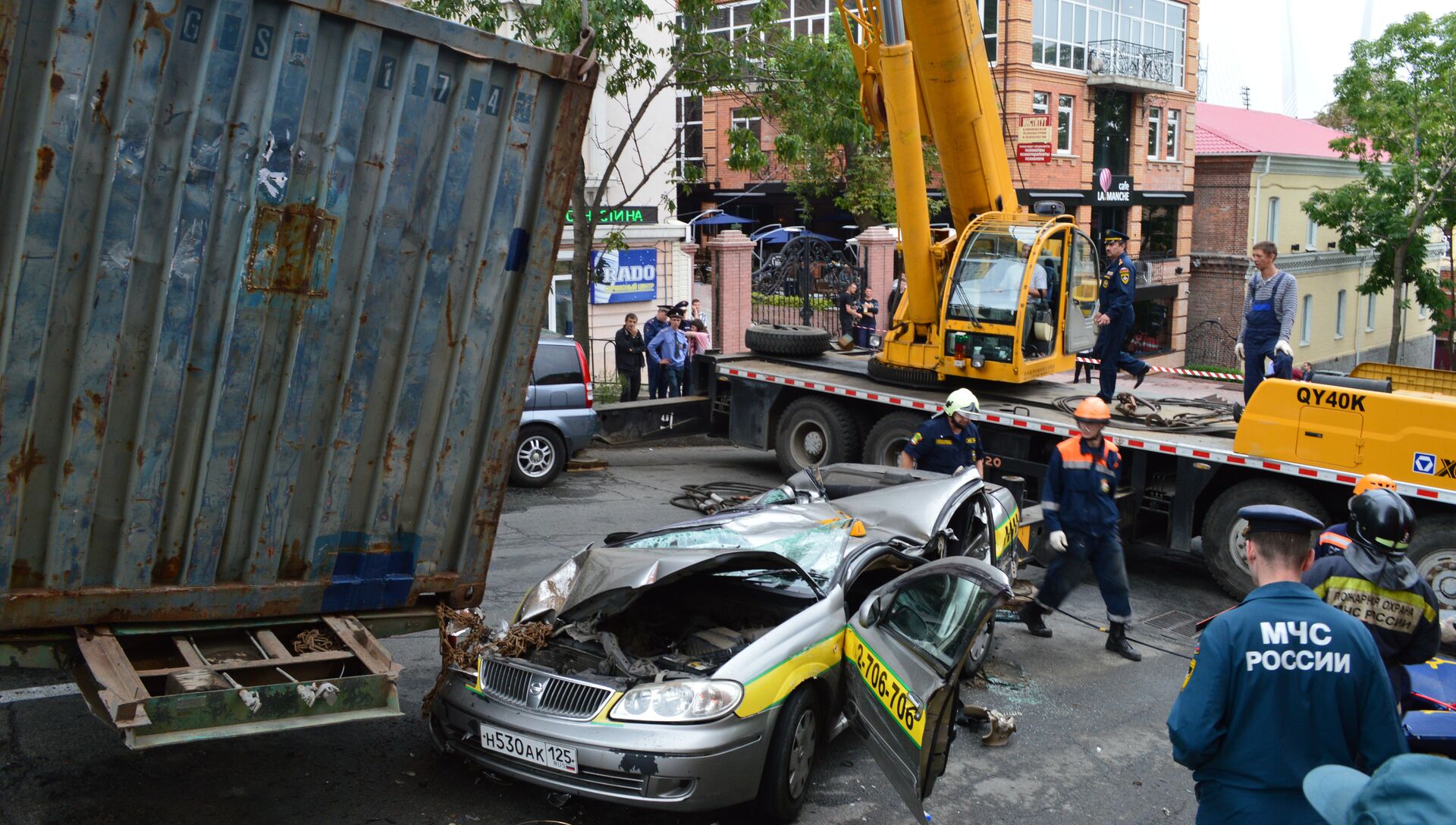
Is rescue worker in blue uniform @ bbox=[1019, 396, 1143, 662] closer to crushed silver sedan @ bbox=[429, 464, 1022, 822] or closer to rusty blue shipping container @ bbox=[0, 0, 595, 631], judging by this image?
crushed silver sedan @ bbox=[429, 464, 1022, 822]

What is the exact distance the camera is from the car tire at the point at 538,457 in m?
12.1

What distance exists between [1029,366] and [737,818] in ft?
23.8

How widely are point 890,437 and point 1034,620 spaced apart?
12.8 feet

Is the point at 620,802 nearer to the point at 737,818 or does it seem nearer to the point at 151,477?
the point at 737,818

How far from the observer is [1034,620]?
845 centimetres

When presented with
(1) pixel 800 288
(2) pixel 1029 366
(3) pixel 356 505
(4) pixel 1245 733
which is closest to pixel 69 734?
(3) pixel 356 505

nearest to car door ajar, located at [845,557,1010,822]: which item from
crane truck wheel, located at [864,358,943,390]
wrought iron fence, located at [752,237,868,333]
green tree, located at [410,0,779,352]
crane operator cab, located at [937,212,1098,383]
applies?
crane operator cab, located at [937,212,1098,383]

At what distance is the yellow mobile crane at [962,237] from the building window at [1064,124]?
796 inches

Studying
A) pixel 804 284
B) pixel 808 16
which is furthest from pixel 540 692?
pixel 808 16

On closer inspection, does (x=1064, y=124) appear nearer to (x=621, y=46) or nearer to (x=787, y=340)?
(x=621, y=46)

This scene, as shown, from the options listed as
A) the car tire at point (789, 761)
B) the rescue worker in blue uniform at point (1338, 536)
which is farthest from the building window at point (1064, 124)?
the car tire at point (789, 761)

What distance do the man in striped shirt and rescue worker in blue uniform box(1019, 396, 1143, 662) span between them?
3.33 metres

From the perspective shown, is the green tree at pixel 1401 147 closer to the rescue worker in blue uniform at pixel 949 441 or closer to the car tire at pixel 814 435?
the car tire at pixel 814 435

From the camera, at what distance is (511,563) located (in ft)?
31.0
